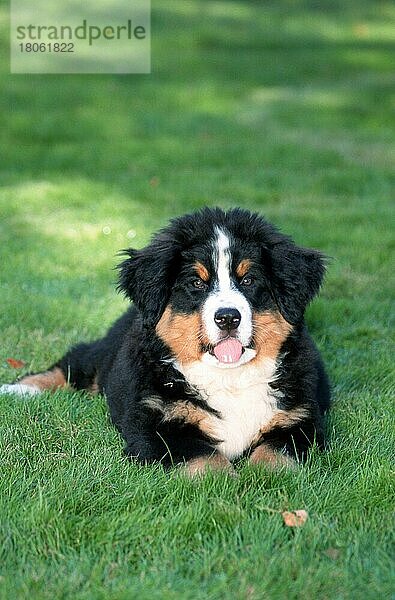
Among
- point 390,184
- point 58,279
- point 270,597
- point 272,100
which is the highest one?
point 272,100

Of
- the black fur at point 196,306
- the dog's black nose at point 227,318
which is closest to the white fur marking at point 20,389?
the black fur at point 196,306

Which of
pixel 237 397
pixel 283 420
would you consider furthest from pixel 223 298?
pixel 283 420

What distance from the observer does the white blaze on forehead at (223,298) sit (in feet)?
13.6

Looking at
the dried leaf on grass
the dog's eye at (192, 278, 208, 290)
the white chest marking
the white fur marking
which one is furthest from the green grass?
the dog's eye at (192, 278, 208, 290)

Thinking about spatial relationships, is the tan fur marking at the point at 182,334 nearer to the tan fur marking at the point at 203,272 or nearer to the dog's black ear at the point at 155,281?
the dog's black ear at the point at 155,281

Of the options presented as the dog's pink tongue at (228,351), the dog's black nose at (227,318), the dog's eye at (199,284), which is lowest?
the dog's pink tongue at (228,351)

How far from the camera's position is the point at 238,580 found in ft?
10.5

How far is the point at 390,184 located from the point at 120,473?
7.06m

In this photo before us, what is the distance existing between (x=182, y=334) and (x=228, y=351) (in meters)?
0.24

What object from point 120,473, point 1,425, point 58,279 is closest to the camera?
point 120,473

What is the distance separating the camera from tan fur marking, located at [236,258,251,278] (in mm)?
4258

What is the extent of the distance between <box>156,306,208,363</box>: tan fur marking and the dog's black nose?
0.14m

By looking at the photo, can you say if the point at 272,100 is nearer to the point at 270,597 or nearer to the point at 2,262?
the point at 2,262

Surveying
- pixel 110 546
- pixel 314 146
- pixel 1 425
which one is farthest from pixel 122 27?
pixel 110 546
